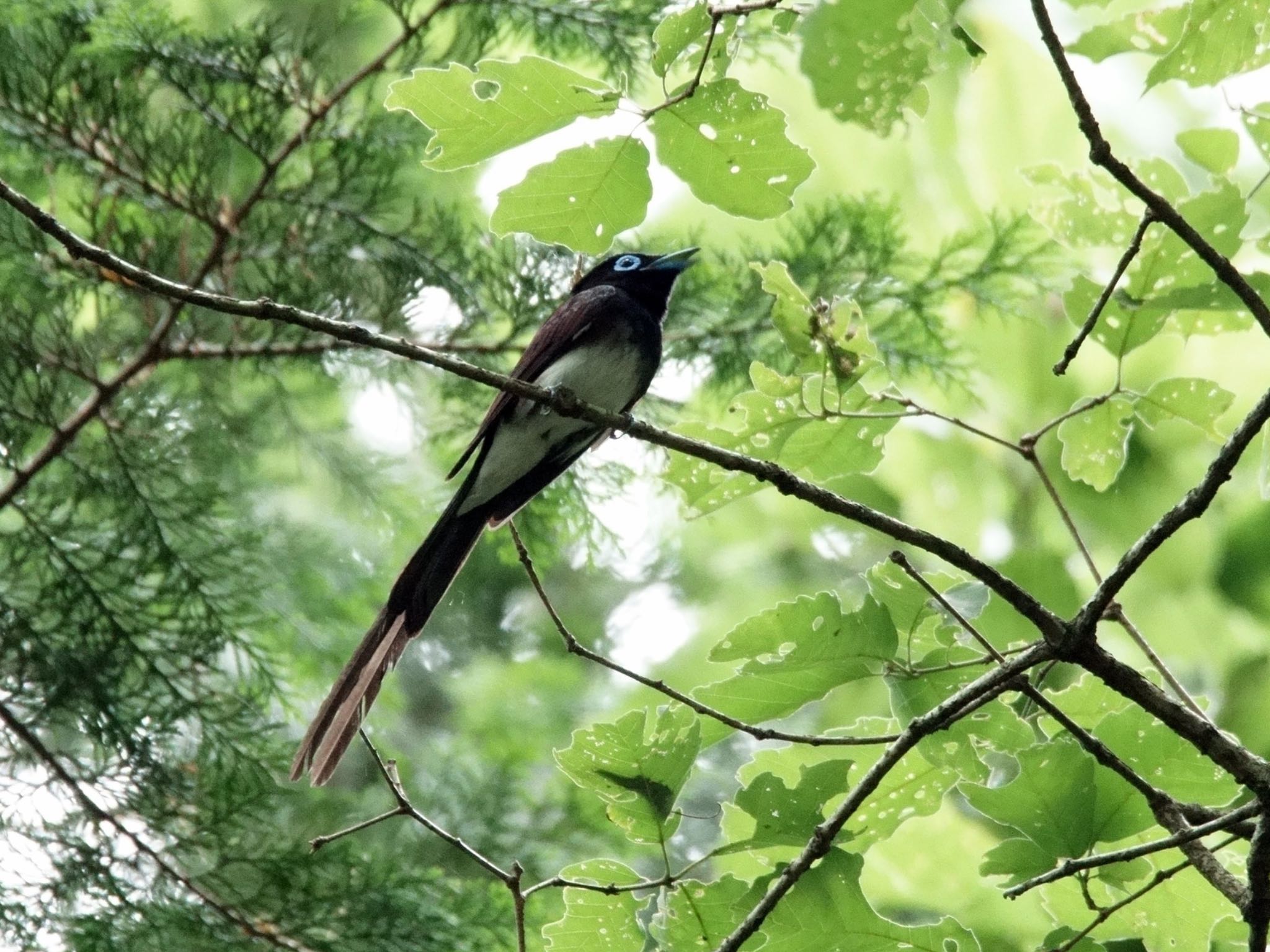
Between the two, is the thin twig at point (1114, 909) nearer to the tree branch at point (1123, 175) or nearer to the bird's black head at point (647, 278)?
the tree branch at point (1123, 175)

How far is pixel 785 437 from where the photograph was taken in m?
1.96

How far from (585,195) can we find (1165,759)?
106 centimetres

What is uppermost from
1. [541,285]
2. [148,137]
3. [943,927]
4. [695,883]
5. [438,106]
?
[148,137]

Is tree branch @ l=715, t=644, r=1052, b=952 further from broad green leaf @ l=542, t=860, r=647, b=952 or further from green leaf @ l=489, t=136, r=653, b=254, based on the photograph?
green leaf @ l=489, t=136, r=653, b=254

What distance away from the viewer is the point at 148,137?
3607mm

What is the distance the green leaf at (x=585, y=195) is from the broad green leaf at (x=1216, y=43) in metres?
0.63

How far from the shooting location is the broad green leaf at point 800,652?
67.9 inches

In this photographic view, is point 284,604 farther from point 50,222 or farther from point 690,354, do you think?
point 50,222

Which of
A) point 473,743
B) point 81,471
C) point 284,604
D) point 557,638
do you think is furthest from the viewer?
point 557,638

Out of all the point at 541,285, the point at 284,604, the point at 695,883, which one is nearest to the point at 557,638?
the point at 284,604

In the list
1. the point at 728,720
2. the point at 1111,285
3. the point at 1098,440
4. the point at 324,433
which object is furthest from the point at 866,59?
the point at 324,433

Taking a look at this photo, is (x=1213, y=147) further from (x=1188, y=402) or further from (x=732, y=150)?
(x=732, y=150)

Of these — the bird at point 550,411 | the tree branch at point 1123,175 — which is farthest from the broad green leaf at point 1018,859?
the bird at point 550,411

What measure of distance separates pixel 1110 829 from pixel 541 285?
2.39 m
